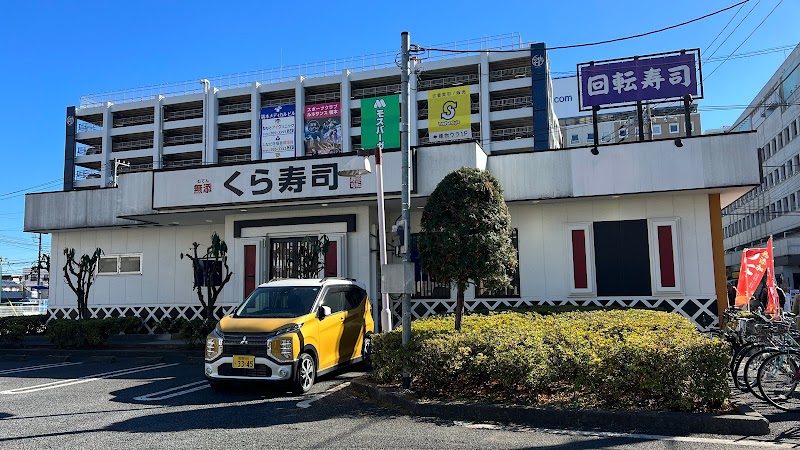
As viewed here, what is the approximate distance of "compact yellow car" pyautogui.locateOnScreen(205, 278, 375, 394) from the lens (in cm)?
840

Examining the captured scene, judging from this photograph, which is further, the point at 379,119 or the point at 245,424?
the point at 379,119

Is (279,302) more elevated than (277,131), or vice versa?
(277,131)

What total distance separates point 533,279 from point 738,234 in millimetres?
64356

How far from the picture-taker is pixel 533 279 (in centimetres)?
1452

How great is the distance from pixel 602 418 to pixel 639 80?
10.6 m

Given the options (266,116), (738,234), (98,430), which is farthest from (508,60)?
(98,430)

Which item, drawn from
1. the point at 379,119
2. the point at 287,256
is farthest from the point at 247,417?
the point at 379,119

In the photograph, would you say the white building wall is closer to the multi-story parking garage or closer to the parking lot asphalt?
the multi-story parking garage

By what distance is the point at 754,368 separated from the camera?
756 cm

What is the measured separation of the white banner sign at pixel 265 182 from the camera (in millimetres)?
13438

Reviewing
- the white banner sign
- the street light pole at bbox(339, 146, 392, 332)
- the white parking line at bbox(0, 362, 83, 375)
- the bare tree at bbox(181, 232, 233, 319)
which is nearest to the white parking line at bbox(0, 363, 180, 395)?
the white parking line at bbox(0, 362, 83, 375)

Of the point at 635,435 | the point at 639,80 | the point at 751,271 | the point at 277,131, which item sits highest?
the point at 277,131

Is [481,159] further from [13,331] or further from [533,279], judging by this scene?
[13,331]

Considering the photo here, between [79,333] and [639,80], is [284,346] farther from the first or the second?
[639,80]
